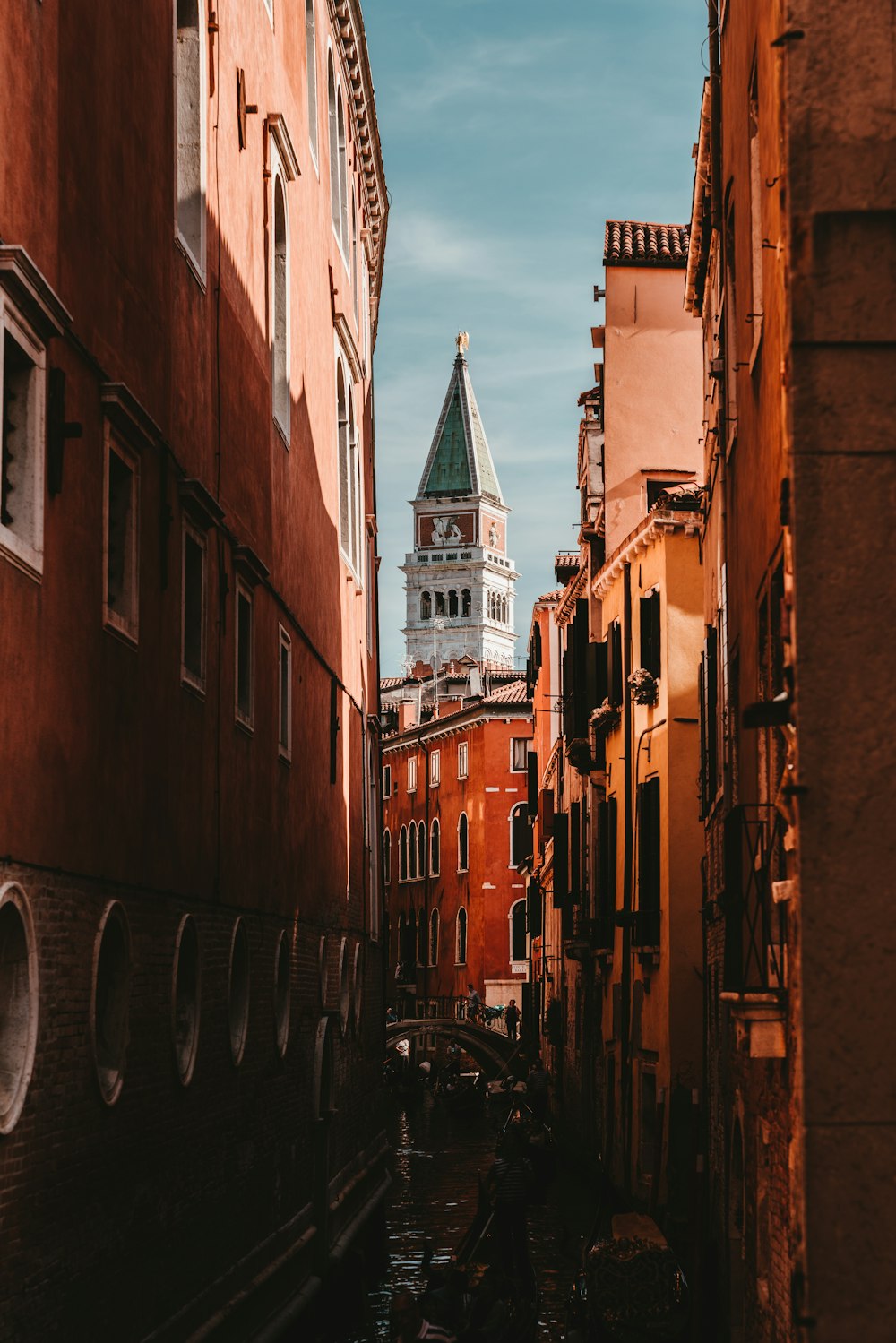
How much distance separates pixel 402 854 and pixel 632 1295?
186ft

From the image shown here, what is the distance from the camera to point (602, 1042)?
26875 millimetres

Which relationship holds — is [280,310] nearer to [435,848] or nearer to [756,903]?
[756,903]

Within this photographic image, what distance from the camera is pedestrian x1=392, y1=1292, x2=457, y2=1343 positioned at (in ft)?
36.3

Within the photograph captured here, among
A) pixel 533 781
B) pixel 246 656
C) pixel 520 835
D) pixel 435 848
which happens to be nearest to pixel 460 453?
pixel 435 848

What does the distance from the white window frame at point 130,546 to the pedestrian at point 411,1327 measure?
4.00 m

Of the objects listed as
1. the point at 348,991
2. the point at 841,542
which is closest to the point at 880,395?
the point at 841,542

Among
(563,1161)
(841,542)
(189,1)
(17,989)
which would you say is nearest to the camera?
(841,542)

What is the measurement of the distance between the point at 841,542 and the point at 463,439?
15680cm

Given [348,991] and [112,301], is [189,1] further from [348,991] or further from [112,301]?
[348,991]

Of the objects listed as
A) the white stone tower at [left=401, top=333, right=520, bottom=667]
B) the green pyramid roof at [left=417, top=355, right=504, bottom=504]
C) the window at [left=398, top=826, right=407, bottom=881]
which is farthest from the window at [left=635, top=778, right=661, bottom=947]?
the green pyramid roof at [left=417, top=355, right=504, bottom=504]

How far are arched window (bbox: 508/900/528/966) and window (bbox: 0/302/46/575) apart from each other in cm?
5159

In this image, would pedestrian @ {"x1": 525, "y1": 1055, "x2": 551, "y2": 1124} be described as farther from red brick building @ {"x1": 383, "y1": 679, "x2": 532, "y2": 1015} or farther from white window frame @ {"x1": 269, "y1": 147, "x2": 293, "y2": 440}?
red brick building @ {"x1": 383, "y1": 679, "x2": 532, "y2": 1015}

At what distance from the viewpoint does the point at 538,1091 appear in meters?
34.4

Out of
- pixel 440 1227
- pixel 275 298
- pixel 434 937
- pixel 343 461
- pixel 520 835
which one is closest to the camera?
pixel 275 298
